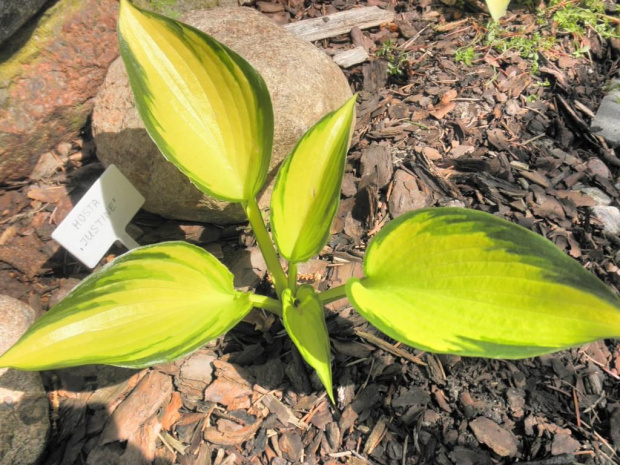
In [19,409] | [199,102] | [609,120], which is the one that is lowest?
[19,409]

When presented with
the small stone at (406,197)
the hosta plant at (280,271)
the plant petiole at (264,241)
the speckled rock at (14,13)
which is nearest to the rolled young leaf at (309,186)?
the hosta plant at (280,271)

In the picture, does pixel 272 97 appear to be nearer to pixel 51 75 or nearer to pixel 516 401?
pixel 51 75

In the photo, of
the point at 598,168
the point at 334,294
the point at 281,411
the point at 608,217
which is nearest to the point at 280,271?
the point at 334,294

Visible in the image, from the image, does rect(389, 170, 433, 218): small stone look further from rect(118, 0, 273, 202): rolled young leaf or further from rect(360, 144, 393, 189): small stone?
rect(118, 0, 273, 202): rolled young leaf

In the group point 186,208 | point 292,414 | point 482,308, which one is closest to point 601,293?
point 482,308

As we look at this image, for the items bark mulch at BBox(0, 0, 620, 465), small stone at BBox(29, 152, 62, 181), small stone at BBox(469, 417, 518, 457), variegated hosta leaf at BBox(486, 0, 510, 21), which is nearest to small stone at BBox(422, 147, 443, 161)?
bark mulch at BBox(0, 0, 620, 465)

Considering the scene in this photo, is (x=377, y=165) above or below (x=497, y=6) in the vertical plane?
below

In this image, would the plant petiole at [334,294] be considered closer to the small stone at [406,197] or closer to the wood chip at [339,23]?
the small stone at [406,197]
